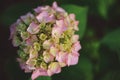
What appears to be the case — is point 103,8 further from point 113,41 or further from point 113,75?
point 113,75

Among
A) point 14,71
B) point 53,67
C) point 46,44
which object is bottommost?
point 14,71

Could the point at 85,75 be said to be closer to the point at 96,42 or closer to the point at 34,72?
the point at 96,42

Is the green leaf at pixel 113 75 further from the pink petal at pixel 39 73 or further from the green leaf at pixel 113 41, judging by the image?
the pink petal at pixel 39 73

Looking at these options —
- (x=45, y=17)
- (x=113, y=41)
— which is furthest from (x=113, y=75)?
(x=45, y=17)

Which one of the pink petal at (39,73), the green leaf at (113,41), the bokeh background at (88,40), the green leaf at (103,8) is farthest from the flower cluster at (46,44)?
the green leaf at (103,8)

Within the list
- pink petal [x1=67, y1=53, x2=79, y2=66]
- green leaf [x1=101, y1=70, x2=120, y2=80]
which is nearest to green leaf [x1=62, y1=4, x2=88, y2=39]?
green leaf [x1=101, y1=70, x2=120, y2=80]

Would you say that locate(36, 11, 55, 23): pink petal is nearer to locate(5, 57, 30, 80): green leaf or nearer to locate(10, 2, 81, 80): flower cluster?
locate(10, 2, 81, 80): flower cluster
